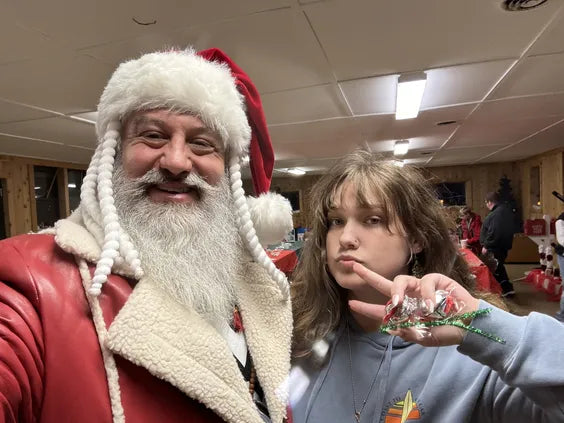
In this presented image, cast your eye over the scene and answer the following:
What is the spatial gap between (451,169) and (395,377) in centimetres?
1036

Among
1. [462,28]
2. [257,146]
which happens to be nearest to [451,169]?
[462,28]

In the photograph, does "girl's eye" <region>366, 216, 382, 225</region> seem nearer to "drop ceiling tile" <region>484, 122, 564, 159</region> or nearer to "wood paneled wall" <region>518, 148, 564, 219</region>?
"drop ceiling tile" <region>484, 122, 564, 159</region>

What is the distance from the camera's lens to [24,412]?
0.59 meters

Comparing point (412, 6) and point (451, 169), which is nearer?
point (412, 6)

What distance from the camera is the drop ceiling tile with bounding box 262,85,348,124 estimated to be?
3.05 metres

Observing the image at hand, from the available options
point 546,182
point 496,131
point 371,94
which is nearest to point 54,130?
point 371,94

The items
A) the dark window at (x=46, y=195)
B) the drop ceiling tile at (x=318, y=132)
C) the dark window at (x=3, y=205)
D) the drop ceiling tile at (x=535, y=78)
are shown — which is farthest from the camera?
the dark window at (x=46, y=195)

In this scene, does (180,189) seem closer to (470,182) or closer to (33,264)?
(33,264)

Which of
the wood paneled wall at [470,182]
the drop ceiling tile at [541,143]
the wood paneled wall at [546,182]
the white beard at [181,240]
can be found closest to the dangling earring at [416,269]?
the wood paneled wall at [470,182]

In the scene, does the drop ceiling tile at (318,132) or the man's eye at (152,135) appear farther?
the drop ceiling tile at (318,132)

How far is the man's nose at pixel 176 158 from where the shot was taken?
31.9 inches

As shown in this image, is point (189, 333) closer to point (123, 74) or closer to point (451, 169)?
point (123, 74)

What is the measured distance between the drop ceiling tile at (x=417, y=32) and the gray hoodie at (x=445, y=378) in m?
1.54

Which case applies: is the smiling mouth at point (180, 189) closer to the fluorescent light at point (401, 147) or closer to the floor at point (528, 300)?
the floor at point (528, 300)
